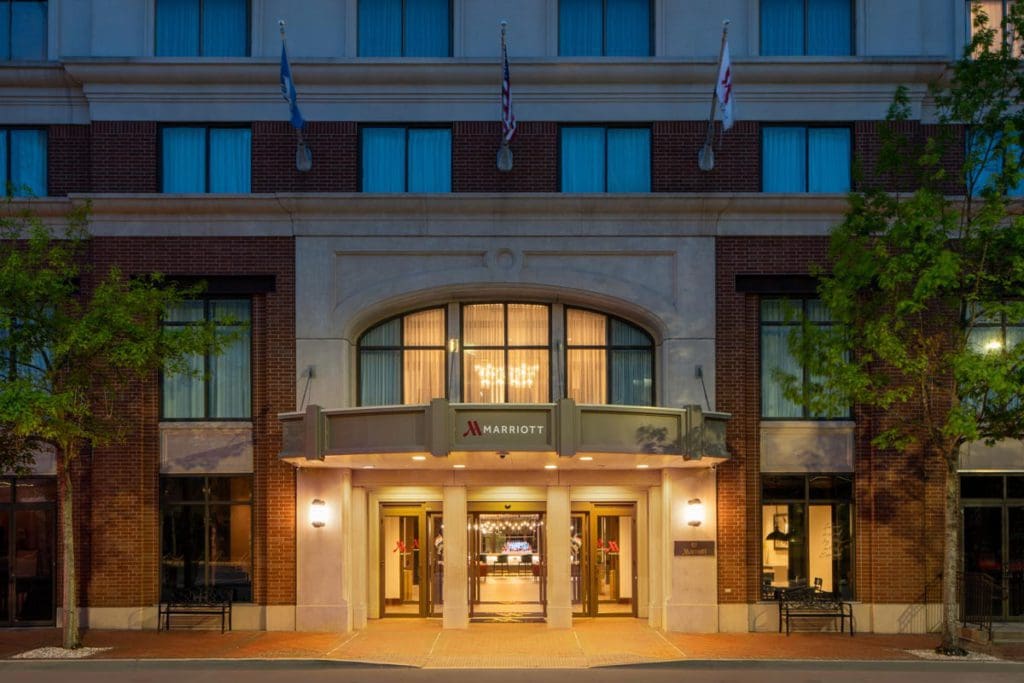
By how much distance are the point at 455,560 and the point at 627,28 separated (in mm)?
11947

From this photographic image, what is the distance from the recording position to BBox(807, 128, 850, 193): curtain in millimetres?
24391

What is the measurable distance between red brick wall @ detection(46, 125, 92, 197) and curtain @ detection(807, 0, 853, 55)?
1564 cm

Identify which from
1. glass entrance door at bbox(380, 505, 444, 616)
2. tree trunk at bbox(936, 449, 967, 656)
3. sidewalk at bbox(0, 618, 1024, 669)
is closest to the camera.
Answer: sidewalk at bbox(0, 618, 1024, 669)

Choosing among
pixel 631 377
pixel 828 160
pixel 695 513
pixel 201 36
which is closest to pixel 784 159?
pixel 828 160

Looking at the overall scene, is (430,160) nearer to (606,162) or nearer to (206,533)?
(606,162)

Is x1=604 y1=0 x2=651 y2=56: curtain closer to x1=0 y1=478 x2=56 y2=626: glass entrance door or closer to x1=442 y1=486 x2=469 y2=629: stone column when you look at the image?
x1=442 y1=486 x2=469 y2=629: stone column

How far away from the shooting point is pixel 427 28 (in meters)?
24.7

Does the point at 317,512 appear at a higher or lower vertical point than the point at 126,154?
lower

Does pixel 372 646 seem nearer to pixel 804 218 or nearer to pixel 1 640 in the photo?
pixel 1 640

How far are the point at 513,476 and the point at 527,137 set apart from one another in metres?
7.19

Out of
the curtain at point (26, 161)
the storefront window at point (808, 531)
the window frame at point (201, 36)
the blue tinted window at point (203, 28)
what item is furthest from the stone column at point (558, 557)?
the curtain at point (26, 161)

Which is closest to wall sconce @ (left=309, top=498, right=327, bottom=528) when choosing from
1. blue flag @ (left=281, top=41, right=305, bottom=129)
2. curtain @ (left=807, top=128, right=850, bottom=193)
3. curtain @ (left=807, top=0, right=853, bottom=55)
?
blue flag @ (left=281, top=41, right=305, bottom=129)

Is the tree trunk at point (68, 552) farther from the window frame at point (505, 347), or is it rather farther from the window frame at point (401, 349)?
the window frame at point (505, 347)

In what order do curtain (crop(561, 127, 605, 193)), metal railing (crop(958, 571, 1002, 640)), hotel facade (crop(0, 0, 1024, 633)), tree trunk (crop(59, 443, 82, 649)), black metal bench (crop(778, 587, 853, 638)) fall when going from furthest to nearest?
1. curtain (crop(561, 127, 605, 193))
2. hotel facade (crop(0, 0, 1024, 633))
3. metal railing (crop(958, 571, 1002, 640))
4. black metal bench (crop(778, 587, 853, 638))
5. tree trunk (crop(59, 443, 82, 649))
